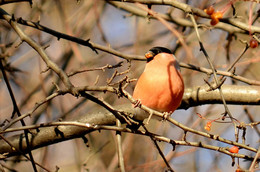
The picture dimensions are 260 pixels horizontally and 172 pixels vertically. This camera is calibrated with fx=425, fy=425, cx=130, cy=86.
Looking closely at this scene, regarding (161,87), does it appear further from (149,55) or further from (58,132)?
(58,132)

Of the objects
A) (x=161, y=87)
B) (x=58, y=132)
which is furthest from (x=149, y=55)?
(x=58, y=132)

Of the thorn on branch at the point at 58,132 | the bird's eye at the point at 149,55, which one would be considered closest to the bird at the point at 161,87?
the bird's eye at the point at 149,55

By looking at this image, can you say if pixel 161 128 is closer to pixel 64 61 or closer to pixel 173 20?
pixel 173 20

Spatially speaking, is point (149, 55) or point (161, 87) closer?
point (161, 87)

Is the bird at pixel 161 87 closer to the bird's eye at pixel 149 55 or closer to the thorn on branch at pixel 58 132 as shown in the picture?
the bird's eye at pixel 149 55

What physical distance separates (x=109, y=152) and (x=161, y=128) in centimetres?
161

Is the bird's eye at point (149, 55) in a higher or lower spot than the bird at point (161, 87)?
higher

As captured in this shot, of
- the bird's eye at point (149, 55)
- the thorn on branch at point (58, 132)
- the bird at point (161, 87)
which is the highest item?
the bird's eye at point (149, 55)

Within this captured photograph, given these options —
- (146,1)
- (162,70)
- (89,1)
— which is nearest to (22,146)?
(162,70)

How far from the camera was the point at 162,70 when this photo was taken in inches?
97.9

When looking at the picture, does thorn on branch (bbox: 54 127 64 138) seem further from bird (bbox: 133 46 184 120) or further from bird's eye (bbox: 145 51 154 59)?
bird's eye (bbox: 145 51 154 59)

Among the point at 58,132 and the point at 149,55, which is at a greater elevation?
the point at 149,55

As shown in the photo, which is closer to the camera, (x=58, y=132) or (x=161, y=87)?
(x=161, y=87)

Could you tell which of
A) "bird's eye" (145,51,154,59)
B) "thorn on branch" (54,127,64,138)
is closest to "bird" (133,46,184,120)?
"bird's eye" (145,51,154,59)
